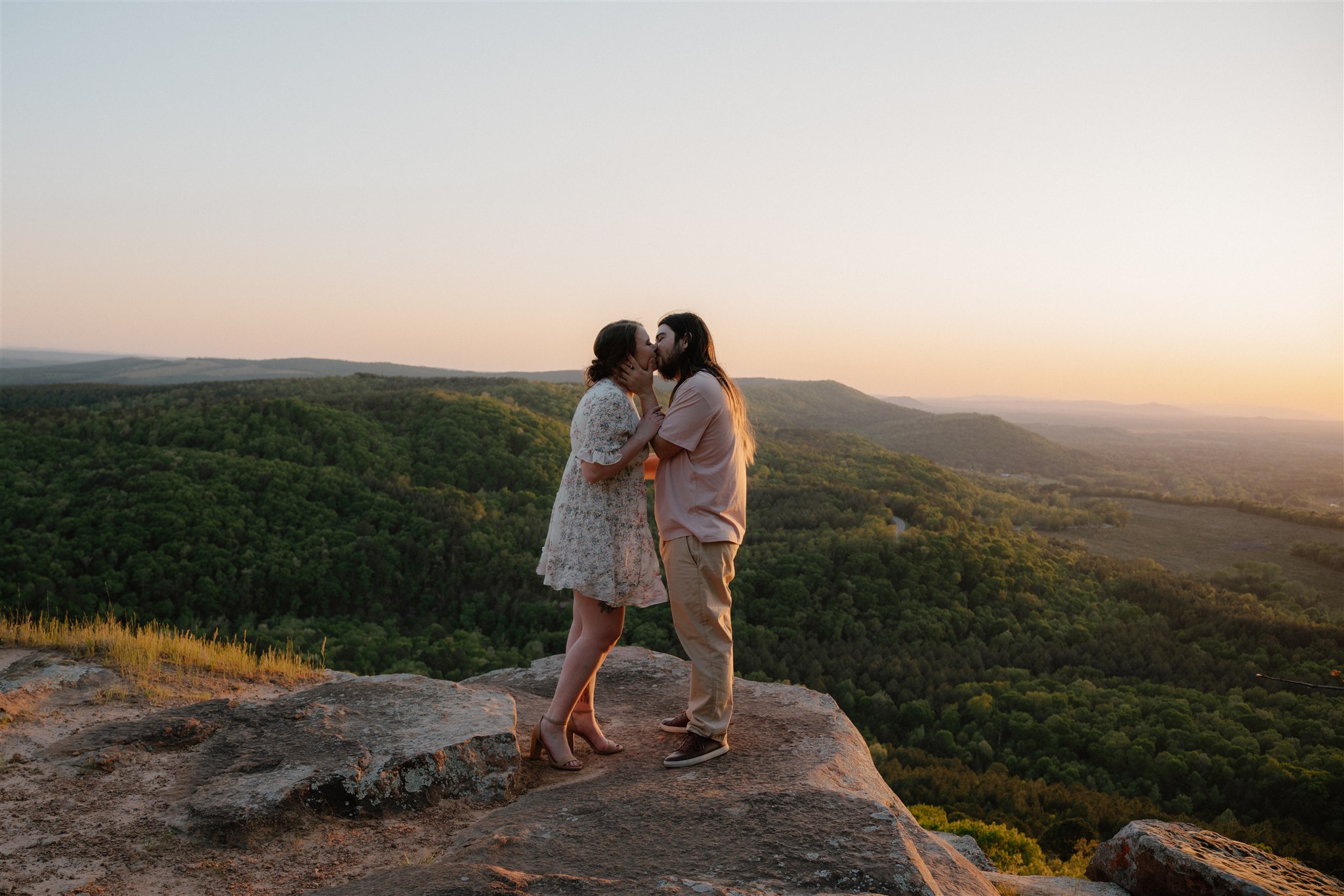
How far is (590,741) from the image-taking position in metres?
4.97

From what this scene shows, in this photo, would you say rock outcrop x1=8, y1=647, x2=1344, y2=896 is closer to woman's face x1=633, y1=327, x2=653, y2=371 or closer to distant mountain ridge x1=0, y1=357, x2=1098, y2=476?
woman's face x1=633, y1=327, x2=653, y2=371

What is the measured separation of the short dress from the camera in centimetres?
439

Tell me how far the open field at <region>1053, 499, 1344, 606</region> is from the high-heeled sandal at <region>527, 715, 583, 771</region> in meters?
30.3

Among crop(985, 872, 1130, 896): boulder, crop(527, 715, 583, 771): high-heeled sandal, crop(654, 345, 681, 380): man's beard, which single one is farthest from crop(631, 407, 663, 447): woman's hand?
crop(985, 872, 1130, 896): boulder

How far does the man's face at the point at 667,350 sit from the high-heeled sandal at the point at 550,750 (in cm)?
236

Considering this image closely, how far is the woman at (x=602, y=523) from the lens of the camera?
4.40 m

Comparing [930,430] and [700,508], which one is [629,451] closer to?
[700,508]

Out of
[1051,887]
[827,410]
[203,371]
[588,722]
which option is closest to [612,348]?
[588,722]

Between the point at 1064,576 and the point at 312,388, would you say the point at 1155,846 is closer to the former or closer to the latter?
the point at 1064,576

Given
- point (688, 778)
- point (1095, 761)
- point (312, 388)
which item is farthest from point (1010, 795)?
point (312, 388)

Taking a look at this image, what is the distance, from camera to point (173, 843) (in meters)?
3.66

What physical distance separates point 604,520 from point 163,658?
5094 millimetres

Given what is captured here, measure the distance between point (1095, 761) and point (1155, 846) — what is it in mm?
11988

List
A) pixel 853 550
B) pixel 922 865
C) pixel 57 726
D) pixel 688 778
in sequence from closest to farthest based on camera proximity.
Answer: pixel 922 865
pixel 688 778
pixel 57 726
pixel 853 550
